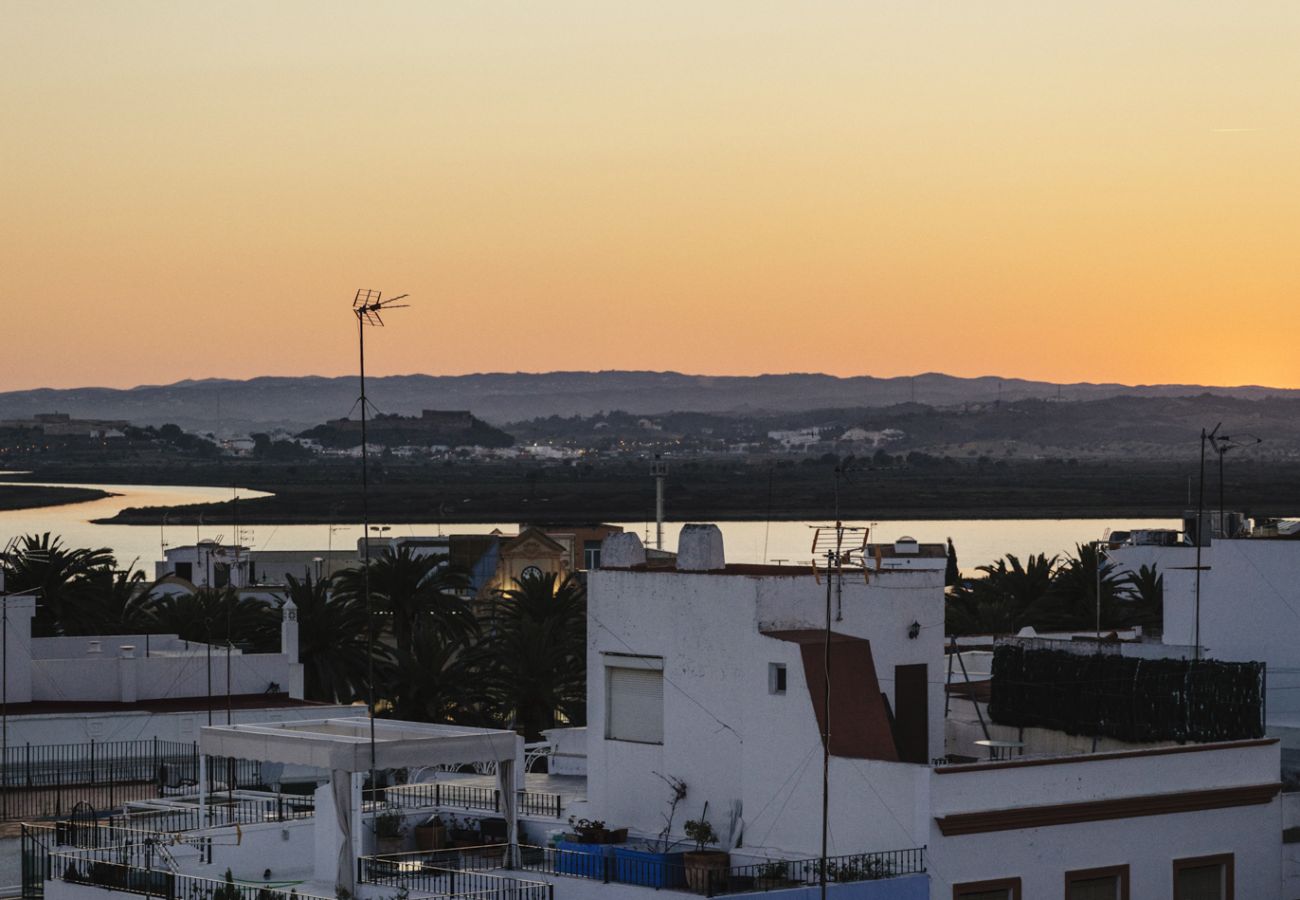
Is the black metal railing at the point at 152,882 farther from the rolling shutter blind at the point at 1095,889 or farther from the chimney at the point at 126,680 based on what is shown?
the chimney at the point at 126,680

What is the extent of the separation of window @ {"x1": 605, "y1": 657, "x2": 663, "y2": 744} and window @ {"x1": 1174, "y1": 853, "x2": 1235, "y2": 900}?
6.30m

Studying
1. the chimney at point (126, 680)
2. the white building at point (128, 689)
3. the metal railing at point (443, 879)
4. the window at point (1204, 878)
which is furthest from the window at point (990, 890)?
the chimney at point (126, 680)

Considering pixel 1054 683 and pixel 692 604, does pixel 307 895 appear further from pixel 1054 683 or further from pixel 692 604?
pixel 1054 683

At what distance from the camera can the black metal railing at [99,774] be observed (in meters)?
33.5

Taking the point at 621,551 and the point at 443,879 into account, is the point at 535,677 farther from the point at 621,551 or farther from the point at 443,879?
the point at 443,879

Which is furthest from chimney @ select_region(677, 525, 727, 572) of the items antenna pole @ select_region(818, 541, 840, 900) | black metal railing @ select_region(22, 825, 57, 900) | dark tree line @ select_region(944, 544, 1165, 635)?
dark tree line @ select_region(944, 544, 1165, 635)

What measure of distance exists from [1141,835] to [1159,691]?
2.73 metres

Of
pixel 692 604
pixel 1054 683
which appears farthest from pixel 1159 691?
pixel 692 604

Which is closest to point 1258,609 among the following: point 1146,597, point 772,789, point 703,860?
point 772,789

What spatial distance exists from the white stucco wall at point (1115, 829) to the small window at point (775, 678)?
2.67 m

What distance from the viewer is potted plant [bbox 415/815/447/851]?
84.4ft

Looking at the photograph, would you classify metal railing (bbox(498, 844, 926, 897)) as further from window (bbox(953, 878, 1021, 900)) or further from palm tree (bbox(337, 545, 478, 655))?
palm tree (bbox(337, 545, 478, 655))

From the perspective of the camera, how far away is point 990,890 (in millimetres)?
22938

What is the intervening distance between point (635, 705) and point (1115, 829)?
19.8 ft
